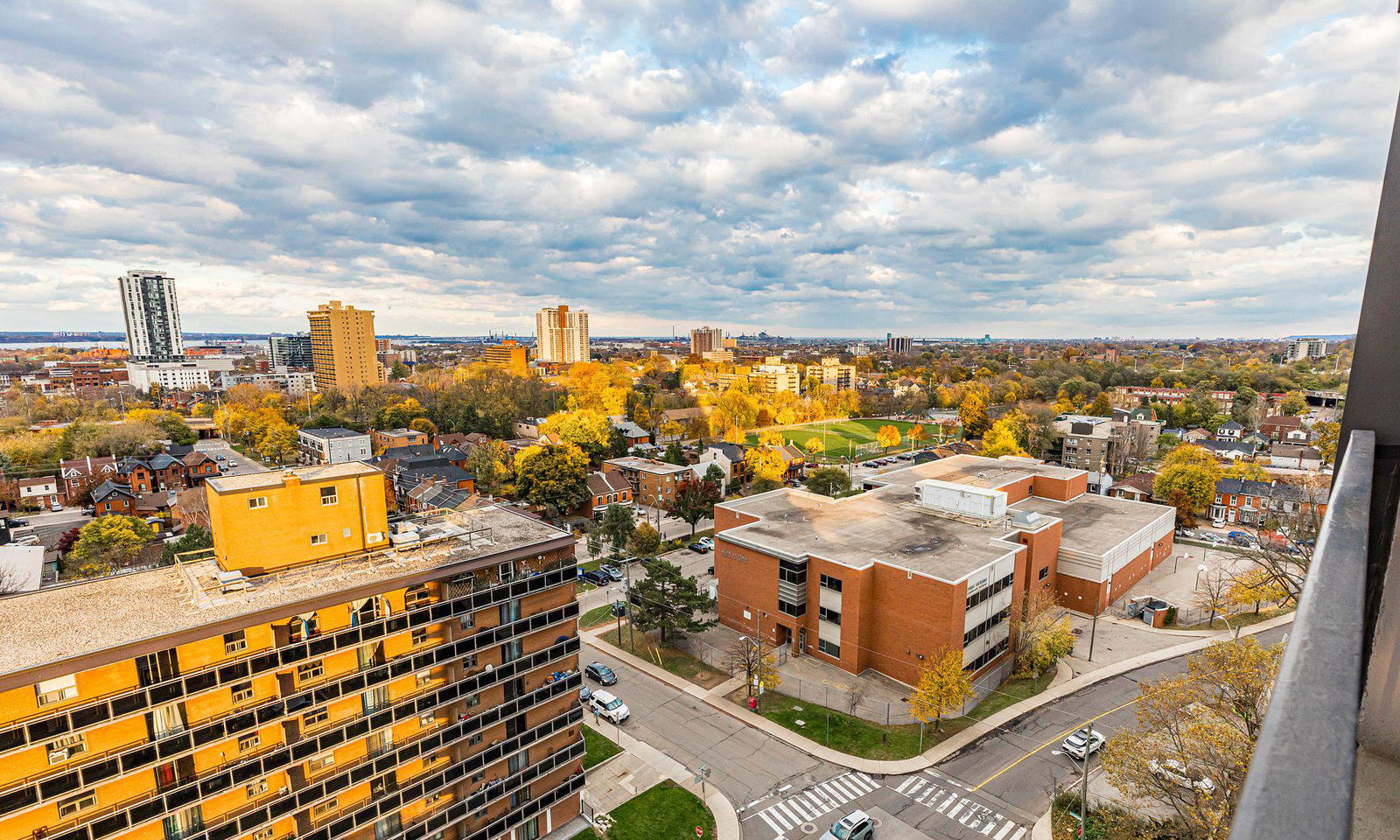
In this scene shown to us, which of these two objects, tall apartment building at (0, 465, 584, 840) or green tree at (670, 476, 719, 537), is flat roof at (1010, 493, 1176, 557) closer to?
green tree at (670, 476, 719, 537)

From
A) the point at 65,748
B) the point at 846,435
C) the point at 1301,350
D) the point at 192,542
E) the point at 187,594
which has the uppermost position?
the point at 1301,350

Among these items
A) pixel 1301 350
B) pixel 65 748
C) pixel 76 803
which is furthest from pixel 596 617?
pixel 1301 350

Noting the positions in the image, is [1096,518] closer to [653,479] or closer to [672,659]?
[672,659]

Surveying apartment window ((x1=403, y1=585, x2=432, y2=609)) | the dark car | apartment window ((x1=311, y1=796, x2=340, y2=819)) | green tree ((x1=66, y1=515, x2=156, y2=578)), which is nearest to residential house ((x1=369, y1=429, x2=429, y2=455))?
green tree ((x1=66, y1=515, x2=156, y2=578))

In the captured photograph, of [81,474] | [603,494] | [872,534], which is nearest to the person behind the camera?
[872,534]

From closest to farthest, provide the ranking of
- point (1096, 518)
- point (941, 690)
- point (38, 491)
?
point (941, 690) < point (1096, 518) < point (38, 491)

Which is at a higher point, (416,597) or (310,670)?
(416,597)

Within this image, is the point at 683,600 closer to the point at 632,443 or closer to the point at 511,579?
the point at 511,579

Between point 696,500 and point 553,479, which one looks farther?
point 553,479
